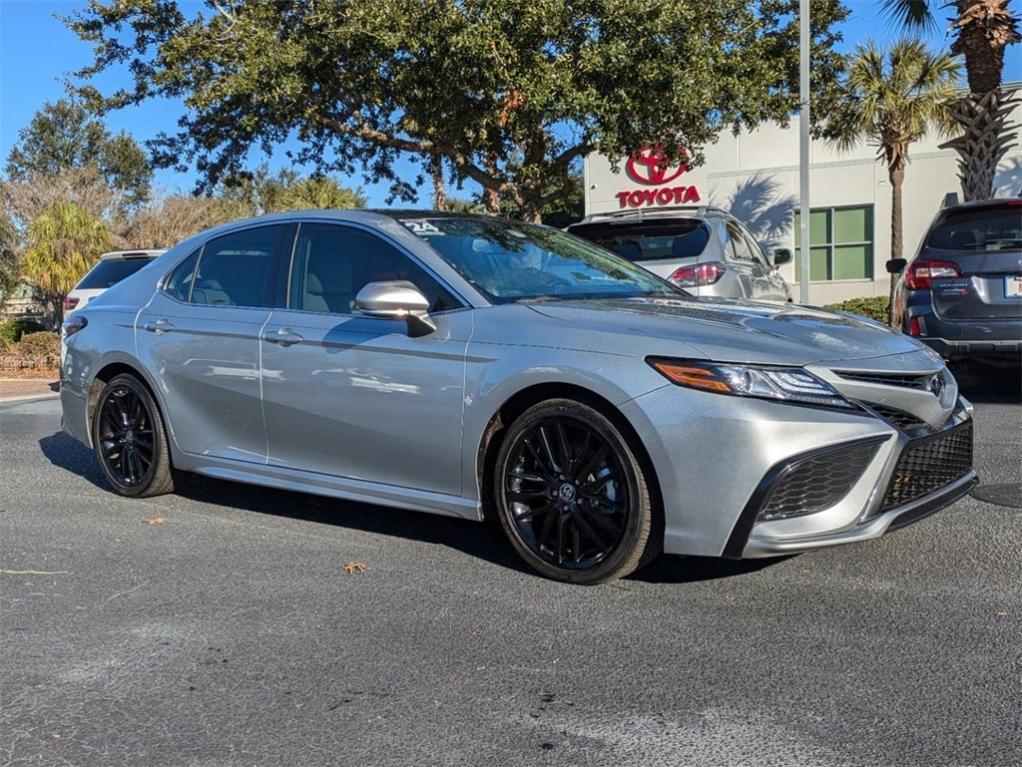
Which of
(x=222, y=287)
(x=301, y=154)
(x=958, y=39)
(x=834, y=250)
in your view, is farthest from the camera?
(x=834, y=250)

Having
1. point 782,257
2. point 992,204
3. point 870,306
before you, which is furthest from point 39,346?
point 870,306

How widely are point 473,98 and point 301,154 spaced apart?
5721 mm

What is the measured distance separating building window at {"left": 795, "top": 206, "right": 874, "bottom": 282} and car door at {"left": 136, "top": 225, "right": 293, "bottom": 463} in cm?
2205

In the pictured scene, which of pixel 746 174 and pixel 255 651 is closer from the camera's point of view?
pixel 255 651

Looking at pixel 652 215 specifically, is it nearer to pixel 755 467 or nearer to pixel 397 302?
pixel 397 302

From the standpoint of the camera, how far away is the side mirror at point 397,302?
14.7 ft

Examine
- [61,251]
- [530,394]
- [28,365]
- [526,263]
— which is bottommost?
[28,365]

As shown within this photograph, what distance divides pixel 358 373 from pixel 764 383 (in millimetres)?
1838

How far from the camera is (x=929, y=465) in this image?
414 centimetres

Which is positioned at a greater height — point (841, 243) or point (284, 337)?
point (841, 243)

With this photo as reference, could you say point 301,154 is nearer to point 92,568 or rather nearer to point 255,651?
point 92,568

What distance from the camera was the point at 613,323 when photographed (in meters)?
4.23

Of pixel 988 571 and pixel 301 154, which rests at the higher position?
pixel 301 154

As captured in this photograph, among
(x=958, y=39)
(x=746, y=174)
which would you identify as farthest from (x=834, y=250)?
(x=958, y=39)
